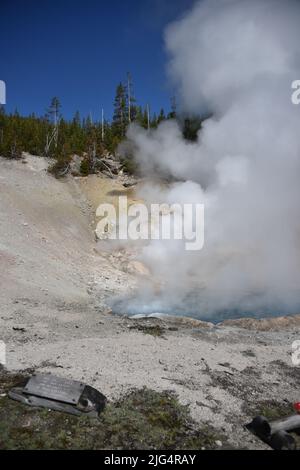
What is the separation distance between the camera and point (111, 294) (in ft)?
51.6

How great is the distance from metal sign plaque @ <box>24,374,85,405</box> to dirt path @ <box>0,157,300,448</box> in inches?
29.8

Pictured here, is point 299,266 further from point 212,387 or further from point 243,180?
point 212,387

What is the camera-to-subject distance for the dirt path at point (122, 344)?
268 inches

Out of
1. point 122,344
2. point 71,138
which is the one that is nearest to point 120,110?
point 71,138

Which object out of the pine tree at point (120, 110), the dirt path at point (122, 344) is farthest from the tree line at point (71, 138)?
the dirt path at point (122, 344)

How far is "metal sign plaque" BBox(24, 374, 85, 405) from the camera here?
5.88 meters

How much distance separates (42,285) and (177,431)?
32.9 ft

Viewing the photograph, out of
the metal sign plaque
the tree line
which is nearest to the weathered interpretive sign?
the metal sign plaque

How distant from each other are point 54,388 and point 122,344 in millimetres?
3188

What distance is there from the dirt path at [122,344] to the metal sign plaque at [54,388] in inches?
29.8

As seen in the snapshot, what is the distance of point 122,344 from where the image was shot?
9117 mm

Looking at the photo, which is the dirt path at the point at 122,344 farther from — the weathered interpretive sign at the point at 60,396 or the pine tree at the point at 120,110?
the pine tree at the point at 120,110

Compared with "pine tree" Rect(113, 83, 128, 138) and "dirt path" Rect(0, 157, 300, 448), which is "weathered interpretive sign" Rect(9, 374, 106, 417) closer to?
"dirt path" Rect(0, 157, 300, 448)

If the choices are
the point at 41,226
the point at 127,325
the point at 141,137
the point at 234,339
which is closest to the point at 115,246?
the point at 41,226
